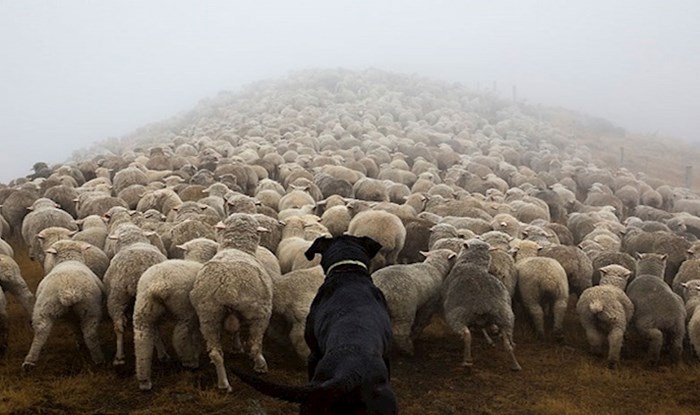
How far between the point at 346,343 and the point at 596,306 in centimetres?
563

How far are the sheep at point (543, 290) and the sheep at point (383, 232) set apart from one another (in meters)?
2.39

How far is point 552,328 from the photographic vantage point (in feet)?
31.0

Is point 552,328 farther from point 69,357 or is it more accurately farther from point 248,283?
point 69,357

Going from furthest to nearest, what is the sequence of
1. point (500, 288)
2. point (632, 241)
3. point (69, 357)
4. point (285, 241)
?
point (632, 241) → point (285, 241) → point (500, 288) → point (69, 357)

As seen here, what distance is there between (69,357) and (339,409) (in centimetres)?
546

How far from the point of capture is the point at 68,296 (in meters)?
6.71

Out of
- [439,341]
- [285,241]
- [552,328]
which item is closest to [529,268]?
[552,328]

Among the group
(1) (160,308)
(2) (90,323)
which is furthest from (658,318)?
(2) (90,323)

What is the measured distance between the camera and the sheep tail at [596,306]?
8.14m

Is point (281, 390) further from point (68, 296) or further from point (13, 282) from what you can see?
point (13, 282)

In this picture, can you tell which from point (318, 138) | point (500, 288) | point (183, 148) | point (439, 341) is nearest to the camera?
point (500, 288)

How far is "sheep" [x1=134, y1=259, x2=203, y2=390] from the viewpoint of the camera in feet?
21.3

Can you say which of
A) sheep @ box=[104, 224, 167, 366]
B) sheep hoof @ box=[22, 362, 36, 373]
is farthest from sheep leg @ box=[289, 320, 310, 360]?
sheep hoof @ box=[22, 362, 36, 373]

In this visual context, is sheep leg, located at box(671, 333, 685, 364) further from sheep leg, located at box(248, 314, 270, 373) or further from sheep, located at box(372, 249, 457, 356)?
sheep leg, located at box(248, 314, 270, 373)
